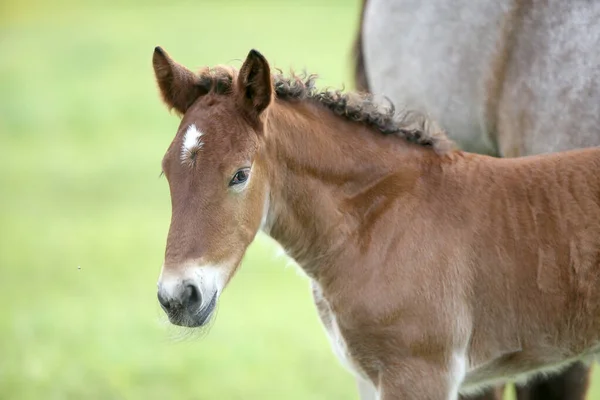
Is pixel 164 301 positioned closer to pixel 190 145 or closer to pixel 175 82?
pixel 190 145

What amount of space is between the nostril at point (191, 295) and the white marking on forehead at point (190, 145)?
0.47m

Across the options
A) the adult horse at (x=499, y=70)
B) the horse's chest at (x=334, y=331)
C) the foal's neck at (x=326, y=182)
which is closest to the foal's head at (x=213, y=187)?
the foal's neck at (x=326, y=182)

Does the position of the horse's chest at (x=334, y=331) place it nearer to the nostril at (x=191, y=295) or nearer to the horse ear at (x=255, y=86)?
the nostril at (x=191, y=295)

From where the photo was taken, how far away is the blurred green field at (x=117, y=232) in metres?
7.39

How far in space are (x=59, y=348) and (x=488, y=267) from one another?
5.04m

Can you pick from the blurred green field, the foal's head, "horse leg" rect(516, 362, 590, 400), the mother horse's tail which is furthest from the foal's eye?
the mother horse's tail

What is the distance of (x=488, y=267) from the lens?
3.99 meters

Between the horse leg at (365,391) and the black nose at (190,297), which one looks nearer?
the black nose at (190,297)


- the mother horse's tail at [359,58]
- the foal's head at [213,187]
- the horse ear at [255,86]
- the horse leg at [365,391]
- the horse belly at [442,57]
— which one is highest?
the horse ear at [255,86]

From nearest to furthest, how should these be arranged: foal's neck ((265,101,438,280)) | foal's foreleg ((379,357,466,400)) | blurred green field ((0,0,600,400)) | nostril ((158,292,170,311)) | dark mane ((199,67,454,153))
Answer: nostril ((158,292,170,311)), foal's foreleg ((379,357,466,400)), foal's neck ((265,101,438,280)), dark mane ((199,67,454,153)), blurred green field ((0,0,600,400))

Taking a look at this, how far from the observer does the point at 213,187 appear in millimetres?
3688

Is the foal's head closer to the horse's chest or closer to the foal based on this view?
the foal

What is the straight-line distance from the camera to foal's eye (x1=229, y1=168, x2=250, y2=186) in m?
3.73

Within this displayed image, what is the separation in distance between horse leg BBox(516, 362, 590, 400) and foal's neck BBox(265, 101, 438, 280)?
168cm
